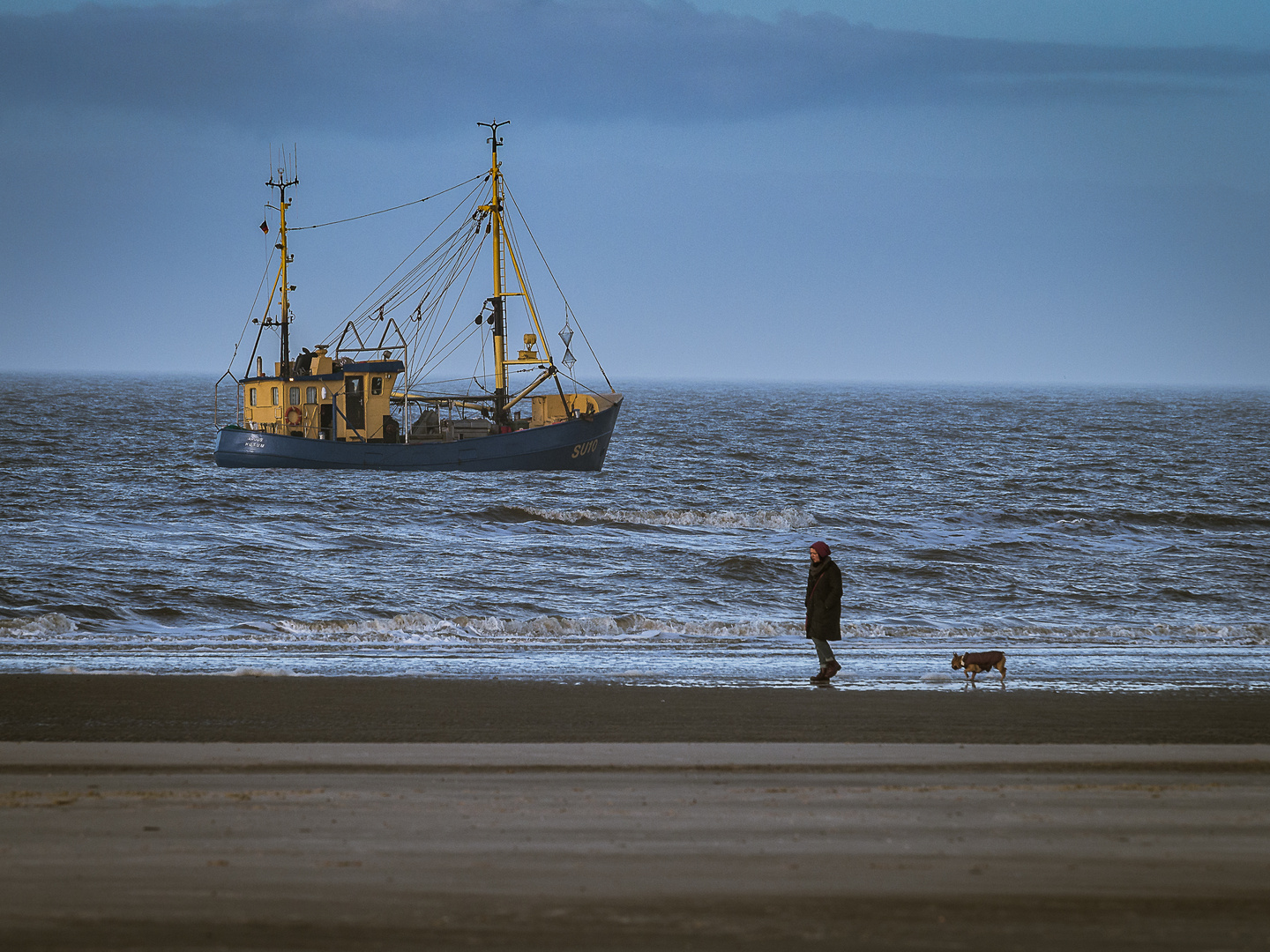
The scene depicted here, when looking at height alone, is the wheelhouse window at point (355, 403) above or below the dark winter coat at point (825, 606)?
above

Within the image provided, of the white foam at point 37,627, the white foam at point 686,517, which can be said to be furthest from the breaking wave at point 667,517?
the white foam at point 37,627

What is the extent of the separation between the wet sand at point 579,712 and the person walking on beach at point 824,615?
546mm

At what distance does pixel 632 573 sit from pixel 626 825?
12.9 metres

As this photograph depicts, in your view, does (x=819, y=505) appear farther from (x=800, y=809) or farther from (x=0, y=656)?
(x=800, y=809)

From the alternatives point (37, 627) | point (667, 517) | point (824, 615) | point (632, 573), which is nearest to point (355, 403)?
point (667, 517)

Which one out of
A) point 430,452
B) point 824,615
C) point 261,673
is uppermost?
point 430,452

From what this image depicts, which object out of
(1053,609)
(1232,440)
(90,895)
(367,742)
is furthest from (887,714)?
(1232,440)

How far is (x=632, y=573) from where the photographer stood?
1881 cm

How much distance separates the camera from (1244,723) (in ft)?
28.3

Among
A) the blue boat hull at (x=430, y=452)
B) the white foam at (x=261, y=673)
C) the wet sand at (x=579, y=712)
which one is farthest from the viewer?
the blue boat hull at (x=430, y=452)

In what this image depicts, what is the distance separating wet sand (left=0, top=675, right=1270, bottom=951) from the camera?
473 centimetres

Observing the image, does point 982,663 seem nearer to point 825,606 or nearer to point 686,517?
point 825,606

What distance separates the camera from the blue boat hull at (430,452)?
115 feet

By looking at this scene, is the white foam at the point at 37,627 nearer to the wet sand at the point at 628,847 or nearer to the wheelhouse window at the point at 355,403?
the wet sand at the point at 628,847
